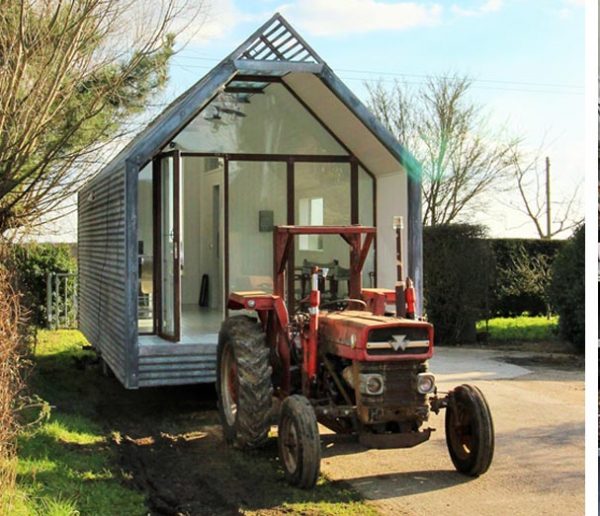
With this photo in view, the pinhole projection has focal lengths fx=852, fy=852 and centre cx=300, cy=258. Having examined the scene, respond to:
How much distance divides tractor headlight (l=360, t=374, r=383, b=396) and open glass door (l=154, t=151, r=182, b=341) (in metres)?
2.74

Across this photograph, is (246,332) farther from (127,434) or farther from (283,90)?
(283,90)

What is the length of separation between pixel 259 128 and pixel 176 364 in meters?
3.11

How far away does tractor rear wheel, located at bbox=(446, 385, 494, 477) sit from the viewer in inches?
237

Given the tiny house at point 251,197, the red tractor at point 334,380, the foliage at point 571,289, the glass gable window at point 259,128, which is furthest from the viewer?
the foliage at point 571,289

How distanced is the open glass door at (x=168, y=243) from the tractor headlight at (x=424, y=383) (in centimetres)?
295

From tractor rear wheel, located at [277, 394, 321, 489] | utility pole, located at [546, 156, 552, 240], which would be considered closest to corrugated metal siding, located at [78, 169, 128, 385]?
tractor rear wheel, located at [277, 394, 321, 489]

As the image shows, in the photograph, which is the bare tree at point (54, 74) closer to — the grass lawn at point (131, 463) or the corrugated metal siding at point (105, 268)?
the corrugated metal siding at point (105, 268)

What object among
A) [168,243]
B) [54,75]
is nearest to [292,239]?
[168,243]

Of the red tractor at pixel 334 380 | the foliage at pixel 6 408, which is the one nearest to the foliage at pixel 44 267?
the red tractor at pixel 334 380

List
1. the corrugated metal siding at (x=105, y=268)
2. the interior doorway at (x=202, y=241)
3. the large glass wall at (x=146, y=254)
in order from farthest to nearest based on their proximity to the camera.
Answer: the interior doorway at (x=202, y=241) → the large glass wall at (x=146, y=254) → the corrugated metal siding at (x=105, y=268)

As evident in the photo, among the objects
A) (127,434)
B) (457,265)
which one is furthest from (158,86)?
(127,434)

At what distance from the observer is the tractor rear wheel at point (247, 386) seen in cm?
648

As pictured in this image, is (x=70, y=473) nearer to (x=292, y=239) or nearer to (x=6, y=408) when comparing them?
(x=6, y=408)

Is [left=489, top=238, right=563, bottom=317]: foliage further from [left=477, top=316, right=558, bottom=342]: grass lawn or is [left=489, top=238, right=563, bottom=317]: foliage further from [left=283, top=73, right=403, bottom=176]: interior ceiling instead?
[left=283, top=73, right=403, bottom=176]: interior ceiling
